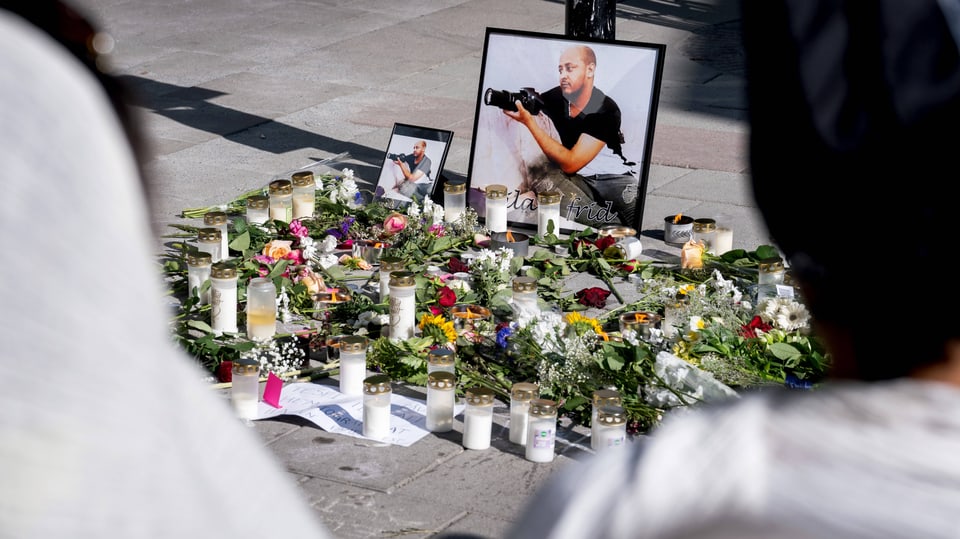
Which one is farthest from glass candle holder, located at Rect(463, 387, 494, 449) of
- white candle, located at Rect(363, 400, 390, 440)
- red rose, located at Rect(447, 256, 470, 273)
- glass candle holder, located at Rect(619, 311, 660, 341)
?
red rose, located at Rect(447, 256, 470, 273)

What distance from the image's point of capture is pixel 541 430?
3494 millimetres

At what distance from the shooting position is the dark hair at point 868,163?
2.49 ft

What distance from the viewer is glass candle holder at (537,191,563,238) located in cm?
539

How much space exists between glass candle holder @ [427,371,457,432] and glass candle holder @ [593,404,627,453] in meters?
0.47

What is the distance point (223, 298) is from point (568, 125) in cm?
196

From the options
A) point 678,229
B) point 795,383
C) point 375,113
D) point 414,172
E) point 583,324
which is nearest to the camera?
point 795,383

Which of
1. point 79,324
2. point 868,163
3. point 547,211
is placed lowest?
point 547,211

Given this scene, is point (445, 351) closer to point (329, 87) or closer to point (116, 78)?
point (116, 78)

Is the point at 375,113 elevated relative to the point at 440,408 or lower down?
elevated

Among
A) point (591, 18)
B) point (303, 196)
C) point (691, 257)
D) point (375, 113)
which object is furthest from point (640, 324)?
point (375, 113)

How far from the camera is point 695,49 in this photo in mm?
9703

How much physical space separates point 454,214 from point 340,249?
1.91ft

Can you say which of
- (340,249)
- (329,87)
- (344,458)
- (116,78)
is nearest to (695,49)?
(329,87)

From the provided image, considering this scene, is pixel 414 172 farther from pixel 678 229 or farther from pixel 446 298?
pixel 446 298
